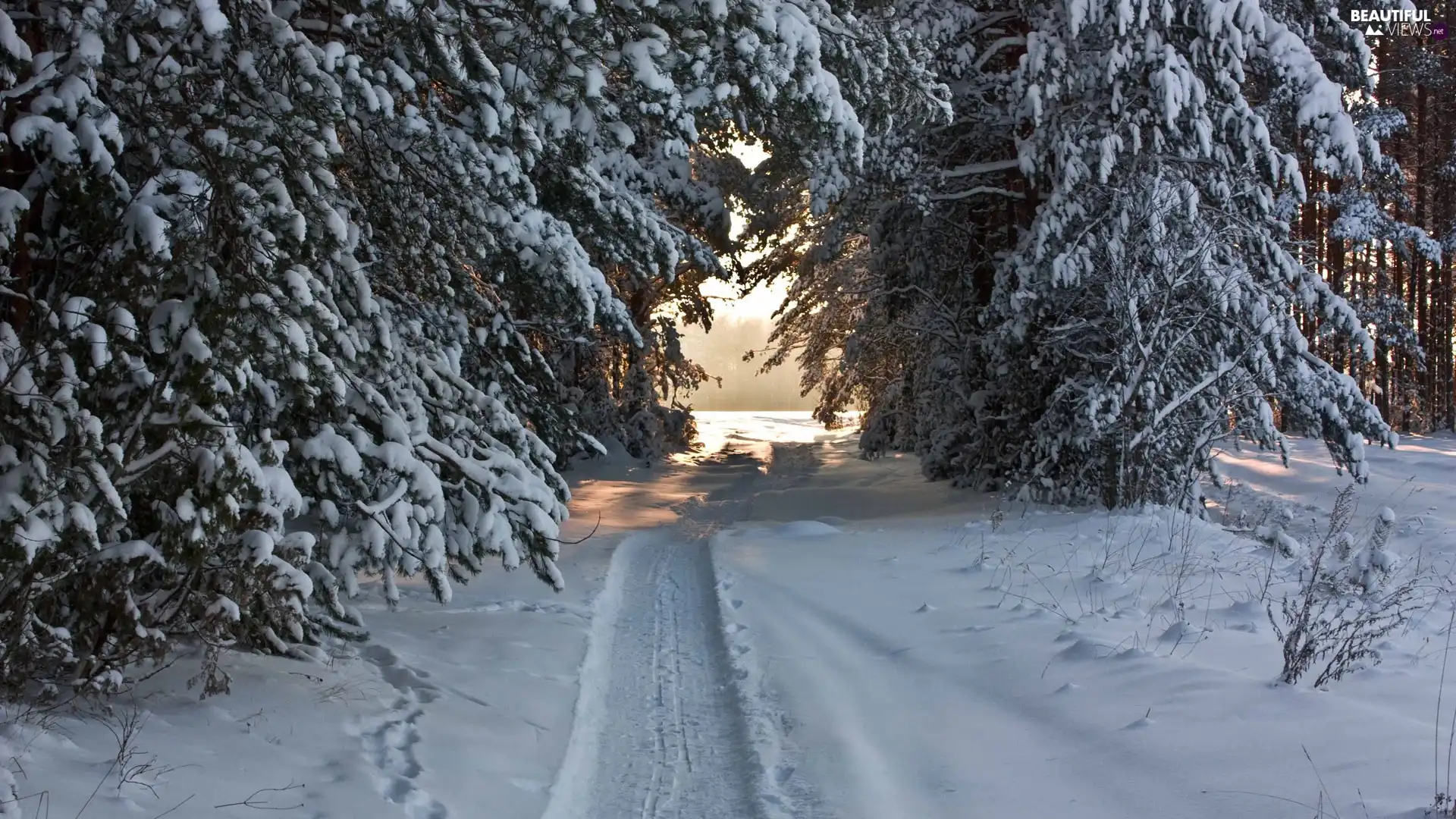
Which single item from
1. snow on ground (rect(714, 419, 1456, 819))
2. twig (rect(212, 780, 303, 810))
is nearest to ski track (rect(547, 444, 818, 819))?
snow on ground (rect(714, 419, 1456, 819))

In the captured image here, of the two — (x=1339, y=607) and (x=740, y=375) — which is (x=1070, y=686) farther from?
(x=740, y=375)

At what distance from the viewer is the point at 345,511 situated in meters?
5.49

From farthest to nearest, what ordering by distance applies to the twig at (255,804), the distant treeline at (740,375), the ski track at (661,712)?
the distant treeline at (740,375) → the ski track at (661,712) → the twig at (255,804)

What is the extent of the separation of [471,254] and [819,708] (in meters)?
3.74

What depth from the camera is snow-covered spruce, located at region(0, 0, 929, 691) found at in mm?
4082

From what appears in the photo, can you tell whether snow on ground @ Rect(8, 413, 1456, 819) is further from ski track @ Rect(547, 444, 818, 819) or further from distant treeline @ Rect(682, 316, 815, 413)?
distant treeline @ Rect(682, 316, 815, 413)

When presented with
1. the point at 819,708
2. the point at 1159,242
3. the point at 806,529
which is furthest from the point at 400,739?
the point at 1159,242

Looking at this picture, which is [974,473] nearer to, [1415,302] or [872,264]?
[872,264]

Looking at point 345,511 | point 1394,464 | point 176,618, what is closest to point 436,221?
point 345,511

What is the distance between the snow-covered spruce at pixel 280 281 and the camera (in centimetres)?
408

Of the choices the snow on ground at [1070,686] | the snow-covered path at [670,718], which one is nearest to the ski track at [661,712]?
the snow-covered path at [670,718]

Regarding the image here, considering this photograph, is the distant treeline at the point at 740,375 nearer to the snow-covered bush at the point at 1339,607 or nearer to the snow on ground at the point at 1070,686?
the snow on ground at the point at 1070,686

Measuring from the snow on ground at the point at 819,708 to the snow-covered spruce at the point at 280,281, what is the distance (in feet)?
2.22

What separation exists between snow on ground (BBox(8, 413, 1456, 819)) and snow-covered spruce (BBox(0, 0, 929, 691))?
675 mm
